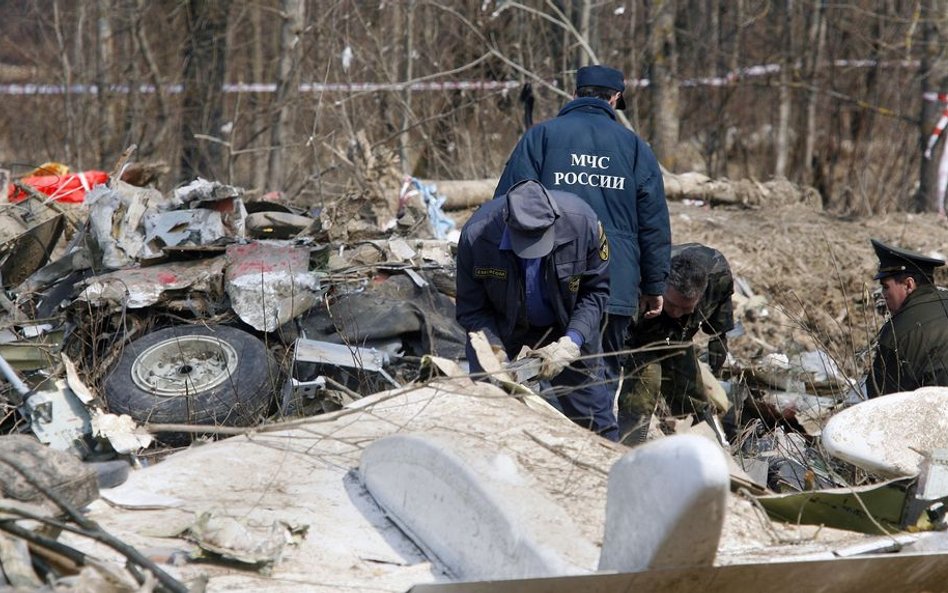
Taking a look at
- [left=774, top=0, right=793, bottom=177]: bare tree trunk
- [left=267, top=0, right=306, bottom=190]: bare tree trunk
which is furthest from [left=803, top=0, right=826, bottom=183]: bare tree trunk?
[left=267, top=0, right=306, bottom=190]: bare tree trunk

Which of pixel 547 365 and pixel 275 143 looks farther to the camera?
pixel 275 143

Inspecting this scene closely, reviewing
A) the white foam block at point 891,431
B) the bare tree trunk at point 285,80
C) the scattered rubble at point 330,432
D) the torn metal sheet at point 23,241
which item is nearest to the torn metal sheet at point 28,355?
the scattered rubble at point 330,432

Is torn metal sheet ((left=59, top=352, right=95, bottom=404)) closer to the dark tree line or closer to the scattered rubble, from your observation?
the scattered rubble

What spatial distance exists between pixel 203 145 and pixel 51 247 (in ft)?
17.6

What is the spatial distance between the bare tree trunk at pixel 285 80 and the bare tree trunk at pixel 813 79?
702 cm

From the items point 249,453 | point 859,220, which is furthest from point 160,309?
point 859,220

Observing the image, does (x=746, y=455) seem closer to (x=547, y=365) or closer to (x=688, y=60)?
(x=547, y=365)

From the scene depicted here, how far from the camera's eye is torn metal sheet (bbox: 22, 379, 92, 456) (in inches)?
213

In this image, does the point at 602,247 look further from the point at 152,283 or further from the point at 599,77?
the point at 152,283

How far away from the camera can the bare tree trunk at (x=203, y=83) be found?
1314 centimetres

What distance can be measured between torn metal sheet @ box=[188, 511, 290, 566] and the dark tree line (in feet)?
27.3

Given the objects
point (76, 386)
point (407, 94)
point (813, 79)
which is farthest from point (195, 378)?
point (813, 79)

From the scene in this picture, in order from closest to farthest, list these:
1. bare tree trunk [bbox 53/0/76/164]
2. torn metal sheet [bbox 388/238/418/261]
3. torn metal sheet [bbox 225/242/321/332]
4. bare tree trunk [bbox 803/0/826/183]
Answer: torn metal sheet [bbox 225/242/321/332], torn metal sheet [bbox 388/238/418/261], bare tree trunk [bbox 53/0/76/164], bare tree trunk [bbox 803/0/826/183]

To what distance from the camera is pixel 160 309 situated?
6785 millimetres
